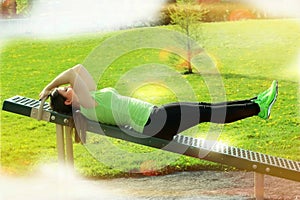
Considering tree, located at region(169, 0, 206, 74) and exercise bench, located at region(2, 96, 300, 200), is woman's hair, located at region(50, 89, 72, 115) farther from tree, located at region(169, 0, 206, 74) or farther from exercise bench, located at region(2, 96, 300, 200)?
tree, located at region(169, 0, 206, 74)

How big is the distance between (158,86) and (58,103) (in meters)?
1.07

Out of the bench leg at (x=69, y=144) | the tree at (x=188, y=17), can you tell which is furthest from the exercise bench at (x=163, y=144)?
the tree at (x=188, y=17)

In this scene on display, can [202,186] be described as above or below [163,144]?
below

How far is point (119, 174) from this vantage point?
3896 mm

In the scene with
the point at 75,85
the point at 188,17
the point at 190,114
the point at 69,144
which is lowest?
the point at 69,144

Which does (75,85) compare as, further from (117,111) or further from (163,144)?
(163,144)

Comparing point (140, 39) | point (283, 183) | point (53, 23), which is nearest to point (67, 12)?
point (53, 23)

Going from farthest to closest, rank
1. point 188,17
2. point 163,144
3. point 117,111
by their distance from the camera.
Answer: point 188,17 → point 117,111 → point 163,144

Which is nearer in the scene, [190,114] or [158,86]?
[190,114]

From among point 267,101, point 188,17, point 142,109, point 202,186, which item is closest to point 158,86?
point 188,17

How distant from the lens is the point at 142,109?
314 cm

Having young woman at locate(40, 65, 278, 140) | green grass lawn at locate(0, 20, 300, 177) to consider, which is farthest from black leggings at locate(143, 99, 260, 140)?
green grass lawn at locate(0, 20, 300, 177)

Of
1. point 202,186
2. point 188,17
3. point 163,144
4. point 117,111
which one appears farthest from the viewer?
point 188,17

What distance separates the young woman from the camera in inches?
120
